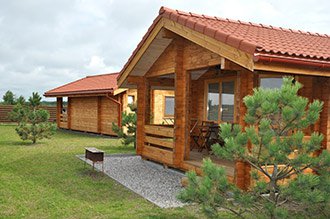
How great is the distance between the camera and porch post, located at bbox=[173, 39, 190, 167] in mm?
7626

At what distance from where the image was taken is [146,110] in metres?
9.54

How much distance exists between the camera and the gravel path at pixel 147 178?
6029mm

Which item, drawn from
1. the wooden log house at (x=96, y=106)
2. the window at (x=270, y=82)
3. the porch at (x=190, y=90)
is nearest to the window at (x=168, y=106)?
the wooden log house at (x=96, y=106)

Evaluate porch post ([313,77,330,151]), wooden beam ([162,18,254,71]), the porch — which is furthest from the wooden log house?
porch post ([313,77,330,151])

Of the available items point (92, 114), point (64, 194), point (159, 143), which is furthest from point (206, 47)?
point (92, 114)

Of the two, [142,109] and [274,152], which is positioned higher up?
[142,109]

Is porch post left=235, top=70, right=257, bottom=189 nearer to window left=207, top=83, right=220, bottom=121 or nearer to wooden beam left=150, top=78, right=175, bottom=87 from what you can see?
window left=207, top=83, right=220, bottom=121

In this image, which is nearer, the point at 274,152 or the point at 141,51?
the point at 274,152

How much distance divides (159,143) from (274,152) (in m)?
5.50

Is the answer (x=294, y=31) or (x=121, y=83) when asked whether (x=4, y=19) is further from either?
(x=294, y=31)

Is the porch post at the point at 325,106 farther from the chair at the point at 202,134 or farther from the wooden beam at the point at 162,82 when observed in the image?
the wooden beam at the point at 162,82

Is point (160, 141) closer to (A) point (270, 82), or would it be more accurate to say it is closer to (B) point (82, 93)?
(A) point (270, 82)

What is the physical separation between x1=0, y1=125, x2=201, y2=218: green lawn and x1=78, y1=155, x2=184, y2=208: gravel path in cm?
25

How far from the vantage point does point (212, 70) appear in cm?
938
